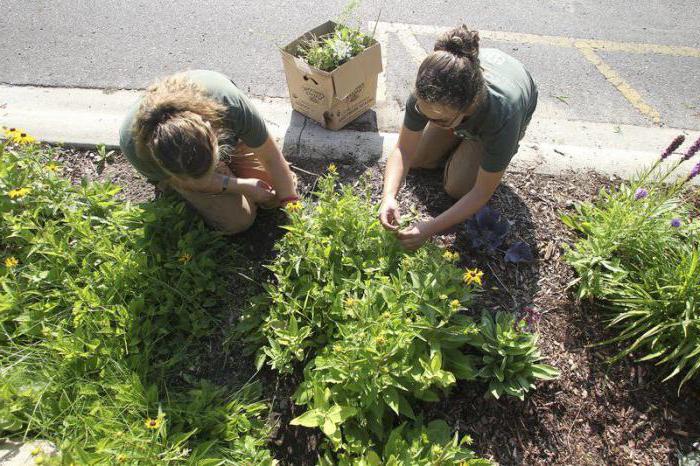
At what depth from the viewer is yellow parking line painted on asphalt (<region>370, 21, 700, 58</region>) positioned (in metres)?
4.50

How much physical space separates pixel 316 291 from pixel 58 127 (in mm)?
2542

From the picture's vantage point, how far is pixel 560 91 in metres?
3.98

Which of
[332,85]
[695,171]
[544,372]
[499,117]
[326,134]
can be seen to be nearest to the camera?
[695,171]

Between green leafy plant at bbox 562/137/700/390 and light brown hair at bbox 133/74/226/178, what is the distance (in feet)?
6.96

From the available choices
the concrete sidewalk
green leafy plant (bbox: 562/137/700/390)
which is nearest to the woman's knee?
the concrete sidewalk

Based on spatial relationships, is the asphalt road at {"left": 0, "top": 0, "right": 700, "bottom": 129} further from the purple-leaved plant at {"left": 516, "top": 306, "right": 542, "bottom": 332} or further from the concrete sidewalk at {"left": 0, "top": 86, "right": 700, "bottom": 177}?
the purple-leaved plant at {"left": 516, "top": 306, "right": 542, "bottom": 332}

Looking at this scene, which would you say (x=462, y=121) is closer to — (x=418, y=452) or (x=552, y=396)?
(x=552, y=396)

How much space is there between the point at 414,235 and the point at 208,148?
1096mm

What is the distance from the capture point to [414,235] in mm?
2246

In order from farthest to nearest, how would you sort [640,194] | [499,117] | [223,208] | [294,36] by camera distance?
[294,36]
[223,208]
[640,194]
[499,117]

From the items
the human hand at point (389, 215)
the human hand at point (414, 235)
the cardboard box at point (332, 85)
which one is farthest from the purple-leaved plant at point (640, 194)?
the cardboard box at point (332, 85)

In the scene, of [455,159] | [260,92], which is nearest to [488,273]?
[455,159]

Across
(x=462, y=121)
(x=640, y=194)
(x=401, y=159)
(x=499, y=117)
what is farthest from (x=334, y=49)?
(x=640, y=194)

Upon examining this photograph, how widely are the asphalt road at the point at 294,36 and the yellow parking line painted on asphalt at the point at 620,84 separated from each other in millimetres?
53
